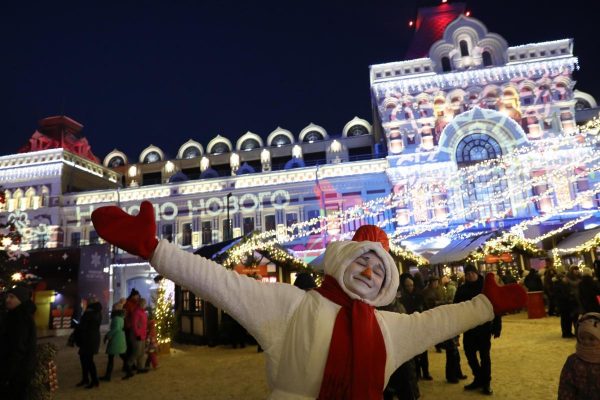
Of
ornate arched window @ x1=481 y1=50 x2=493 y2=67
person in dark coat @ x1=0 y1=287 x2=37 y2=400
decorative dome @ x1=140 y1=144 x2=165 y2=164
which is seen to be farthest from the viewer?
decorative dome @ x1=140 y1=144 x2=165 y2=164

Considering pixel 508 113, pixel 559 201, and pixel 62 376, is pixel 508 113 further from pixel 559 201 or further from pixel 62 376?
pixel 62 376

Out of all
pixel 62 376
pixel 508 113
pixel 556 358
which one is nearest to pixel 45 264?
pixel 62 376

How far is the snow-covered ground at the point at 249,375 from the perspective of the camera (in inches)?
266

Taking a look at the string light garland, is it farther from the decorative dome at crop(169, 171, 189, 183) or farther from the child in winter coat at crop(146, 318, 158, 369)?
the decorative dome at crop(169, 171, 189, 183)

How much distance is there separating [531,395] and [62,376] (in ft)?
30.6

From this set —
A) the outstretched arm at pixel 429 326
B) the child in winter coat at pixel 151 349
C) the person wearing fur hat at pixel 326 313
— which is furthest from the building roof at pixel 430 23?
the person wearing fur hat at pixel 326 313

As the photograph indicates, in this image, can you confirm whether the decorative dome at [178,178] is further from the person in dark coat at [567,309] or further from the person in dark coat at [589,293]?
the person in dark coat at [589,293]

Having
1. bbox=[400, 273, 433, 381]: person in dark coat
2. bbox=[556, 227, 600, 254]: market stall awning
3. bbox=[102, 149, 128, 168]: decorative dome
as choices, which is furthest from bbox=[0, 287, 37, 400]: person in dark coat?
bbox=[102, 149, 128, 168]: decorative dome

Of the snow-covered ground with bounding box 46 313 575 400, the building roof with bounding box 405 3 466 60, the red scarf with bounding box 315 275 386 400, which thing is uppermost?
the building roof with bounding box 405 3 466 60

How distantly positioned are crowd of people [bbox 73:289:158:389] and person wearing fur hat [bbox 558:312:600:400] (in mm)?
7954

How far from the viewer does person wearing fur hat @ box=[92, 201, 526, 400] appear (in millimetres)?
2090

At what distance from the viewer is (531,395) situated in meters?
6.15

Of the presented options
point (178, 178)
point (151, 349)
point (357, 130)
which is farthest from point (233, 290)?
point (357, 130)

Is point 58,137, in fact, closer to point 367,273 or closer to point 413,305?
point 413,305
